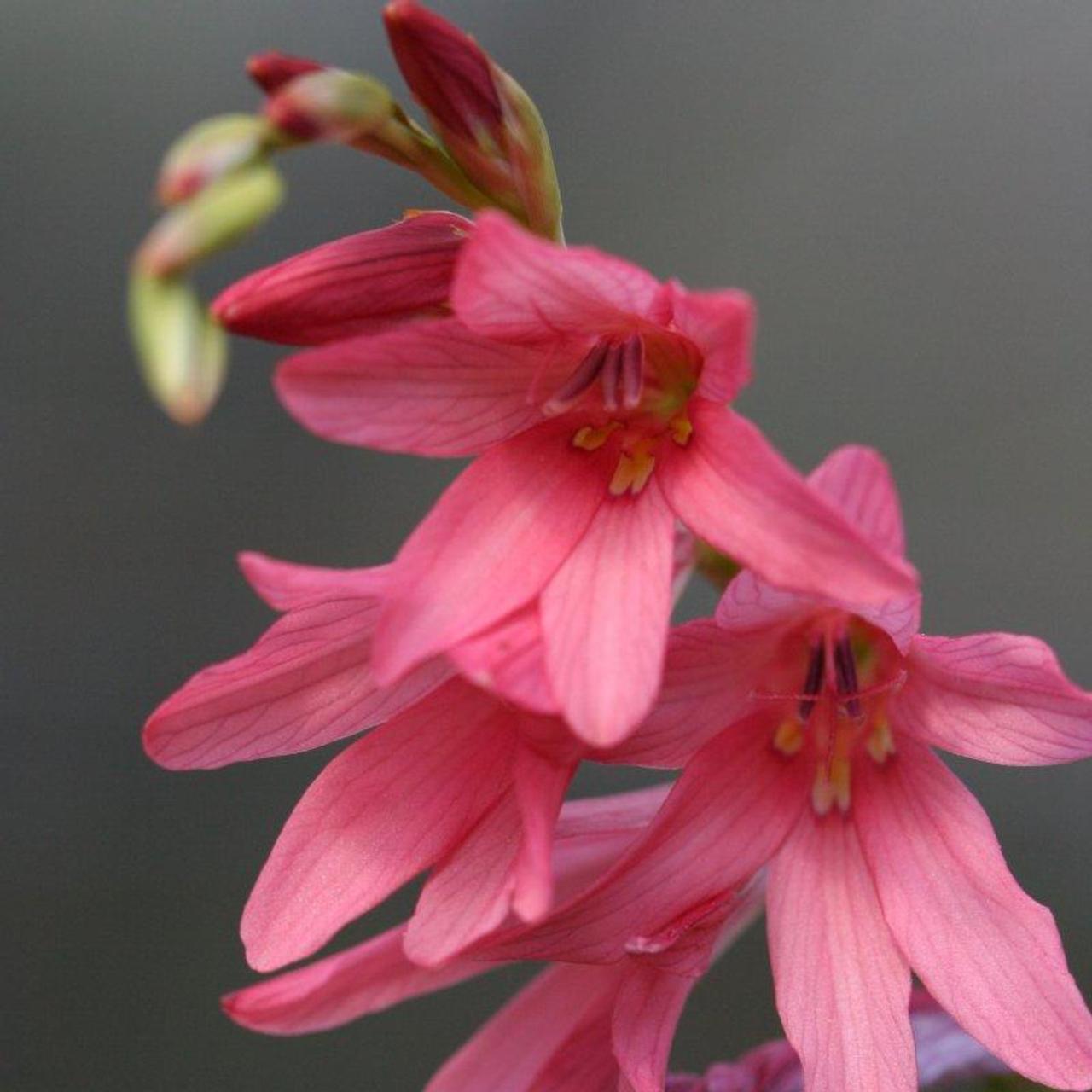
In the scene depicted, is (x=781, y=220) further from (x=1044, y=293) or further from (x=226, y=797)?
(x=226, y=797)

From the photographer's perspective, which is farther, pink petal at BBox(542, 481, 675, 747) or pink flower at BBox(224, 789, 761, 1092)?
pink flower at BBox(224, 789, 761, 1092)

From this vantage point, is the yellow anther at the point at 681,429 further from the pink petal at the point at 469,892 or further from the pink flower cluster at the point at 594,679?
the pink petal at the point at 469,892

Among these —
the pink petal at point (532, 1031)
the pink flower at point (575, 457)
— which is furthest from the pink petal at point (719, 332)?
the pink petal at point (532, 1031)

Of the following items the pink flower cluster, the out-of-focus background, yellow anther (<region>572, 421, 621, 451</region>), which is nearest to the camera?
the pink flower cluster

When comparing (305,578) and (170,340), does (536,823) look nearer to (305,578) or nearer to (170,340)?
(305,578)

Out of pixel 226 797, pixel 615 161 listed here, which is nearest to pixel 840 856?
pixel 226 797

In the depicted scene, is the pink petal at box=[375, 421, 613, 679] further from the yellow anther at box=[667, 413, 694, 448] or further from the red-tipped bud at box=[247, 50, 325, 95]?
the red-tipped bud at box=[247, 50, 325, 95]

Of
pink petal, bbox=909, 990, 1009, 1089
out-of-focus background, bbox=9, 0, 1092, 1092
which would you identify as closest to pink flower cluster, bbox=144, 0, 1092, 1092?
pink petal, bbox=909, 990, 1009, 1089

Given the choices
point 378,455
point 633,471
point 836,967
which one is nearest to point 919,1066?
point 836,967
